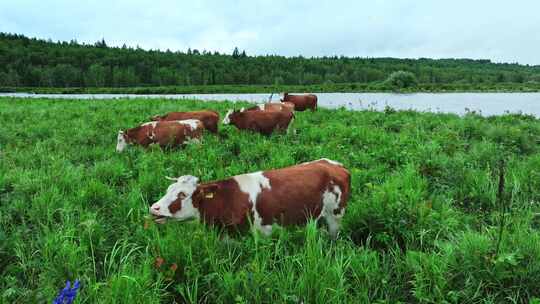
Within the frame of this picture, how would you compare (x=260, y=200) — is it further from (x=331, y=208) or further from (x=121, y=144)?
(x=121, y=144)

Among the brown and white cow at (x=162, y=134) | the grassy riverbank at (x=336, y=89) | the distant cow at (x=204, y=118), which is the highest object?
the grassy riverbank at (x=336, y=89)

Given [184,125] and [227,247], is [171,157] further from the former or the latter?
[227,247]

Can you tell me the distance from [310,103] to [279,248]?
59.4ft

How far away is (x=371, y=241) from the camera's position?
13.4 feet

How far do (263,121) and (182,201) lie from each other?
→ 792 centimetres

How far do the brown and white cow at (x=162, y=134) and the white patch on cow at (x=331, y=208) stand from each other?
19.4 feet

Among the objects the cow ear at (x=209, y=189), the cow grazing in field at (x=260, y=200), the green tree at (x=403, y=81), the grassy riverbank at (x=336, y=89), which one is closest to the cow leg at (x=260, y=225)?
the cow grazing in field at (x=260, y=200)

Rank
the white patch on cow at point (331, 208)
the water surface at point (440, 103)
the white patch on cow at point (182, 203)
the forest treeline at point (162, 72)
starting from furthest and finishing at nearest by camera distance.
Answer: the forest treeline at point (162, 72), the water surface at point (440, 103), the white patch on cow at point (331, 208), the white patch on cow at point (182, 203)

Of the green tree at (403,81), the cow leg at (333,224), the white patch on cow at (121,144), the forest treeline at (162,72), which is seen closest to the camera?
the cow leg at (333,224)

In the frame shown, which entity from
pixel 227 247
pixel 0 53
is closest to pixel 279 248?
pixel 227 247

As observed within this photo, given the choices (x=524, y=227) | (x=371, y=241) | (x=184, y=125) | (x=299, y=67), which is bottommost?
(x=371, y=241)

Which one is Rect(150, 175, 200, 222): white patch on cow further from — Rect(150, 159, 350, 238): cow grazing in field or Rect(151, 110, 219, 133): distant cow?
Rect(151, 110, 219, 133): distant cow

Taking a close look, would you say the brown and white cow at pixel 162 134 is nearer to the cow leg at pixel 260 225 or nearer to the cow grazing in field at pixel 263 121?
the cow grazing in field at pixel 263 121

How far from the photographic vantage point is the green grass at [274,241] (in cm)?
283
